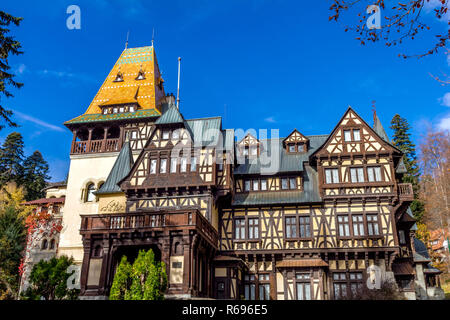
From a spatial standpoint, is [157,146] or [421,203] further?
[421,203]

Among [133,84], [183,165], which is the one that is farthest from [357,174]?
[133,84]

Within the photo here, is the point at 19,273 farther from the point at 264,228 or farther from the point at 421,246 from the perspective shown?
the point at 421,246

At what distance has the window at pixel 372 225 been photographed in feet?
87.2

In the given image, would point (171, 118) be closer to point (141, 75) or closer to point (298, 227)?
point (298, 227)

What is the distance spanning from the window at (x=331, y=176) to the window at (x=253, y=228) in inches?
237

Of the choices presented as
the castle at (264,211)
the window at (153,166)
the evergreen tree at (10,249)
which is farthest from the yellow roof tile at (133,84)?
the evergreen tree at (10,249)

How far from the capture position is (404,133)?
172ft

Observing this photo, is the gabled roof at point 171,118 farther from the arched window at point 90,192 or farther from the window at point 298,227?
the window at point 298,227

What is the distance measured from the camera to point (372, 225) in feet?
87.8

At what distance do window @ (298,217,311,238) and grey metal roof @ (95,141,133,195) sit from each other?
45.5 feet

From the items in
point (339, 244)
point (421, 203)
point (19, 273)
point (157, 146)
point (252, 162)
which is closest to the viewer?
point (339, 244)

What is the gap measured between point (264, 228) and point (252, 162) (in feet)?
18.7

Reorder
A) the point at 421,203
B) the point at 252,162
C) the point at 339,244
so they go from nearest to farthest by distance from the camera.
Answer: the point at 339,244, the point at 252,162, the point at 421,203
